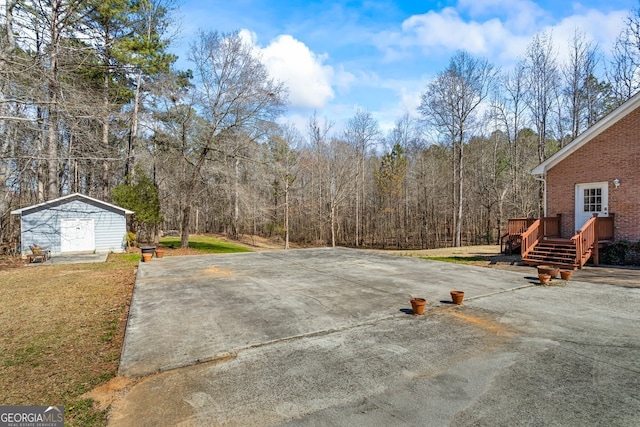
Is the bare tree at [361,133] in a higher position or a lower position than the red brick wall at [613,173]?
higher

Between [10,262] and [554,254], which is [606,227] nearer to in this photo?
[554,254]

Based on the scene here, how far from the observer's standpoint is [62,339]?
14.5 feet

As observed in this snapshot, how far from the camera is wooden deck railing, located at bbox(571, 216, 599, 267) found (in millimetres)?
8969

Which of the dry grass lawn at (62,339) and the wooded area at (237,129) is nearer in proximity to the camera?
the dry grass lawn at (62,339)

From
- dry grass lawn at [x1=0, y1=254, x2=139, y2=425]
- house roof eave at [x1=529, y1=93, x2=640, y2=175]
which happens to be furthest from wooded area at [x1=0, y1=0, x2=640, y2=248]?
house roof eave at [x1=529, y1=93, x2=640, y2=175]

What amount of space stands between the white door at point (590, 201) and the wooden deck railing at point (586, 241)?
44.7 inches

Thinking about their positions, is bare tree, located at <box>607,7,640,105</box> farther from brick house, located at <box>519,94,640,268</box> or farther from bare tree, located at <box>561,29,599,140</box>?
brick house, located at <box>519,94,640,268</box>

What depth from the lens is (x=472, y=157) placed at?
27844 mm

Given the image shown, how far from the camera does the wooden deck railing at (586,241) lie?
8.97 m

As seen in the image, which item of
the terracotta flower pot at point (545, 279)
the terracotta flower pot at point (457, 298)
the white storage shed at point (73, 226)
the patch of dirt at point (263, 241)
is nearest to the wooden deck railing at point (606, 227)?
the terracotta flower pot at point (545, 279)

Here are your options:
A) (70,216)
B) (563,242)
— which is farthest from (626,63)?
(70,216)

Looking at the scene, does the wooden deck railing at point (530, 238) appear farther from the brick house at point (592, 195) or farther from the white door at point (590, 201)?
the white door at point (590, 201)

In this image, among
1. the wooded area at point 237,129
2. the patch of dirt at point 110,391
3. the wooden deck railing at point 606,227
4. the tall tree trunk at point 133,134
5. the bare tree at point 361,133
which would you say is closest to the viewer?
the patch of dirt at point 110,391

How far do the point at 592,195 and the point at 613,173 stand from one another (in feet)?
3.01
